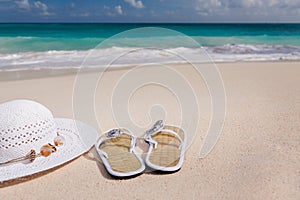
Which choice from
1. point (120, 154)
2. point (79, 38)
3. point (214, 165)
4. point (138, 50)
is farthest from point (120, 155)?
point (79, 38)

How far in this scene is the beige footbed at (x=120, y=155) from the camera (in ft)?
5.70

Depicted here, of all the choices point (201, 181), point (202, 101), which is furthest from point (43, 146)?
point (202, 101)

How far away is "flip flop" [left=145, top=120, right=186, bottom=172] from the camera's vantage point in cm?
177

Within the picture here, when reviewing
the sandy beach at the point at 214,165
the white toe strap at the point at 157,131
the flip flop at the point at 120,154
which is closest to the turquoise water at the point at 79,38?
the sandy beach at the point at 214,165

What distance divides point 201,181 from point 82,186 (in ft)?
2.19

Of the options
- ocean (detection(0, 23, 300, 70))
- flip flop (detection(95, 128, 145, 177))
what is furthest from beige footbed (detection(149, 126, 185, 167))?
ocean (detection(0, 23, 300, 70))

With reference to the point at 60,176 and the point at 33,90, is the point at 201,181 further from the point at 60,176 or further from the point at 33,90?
the point at 33,90

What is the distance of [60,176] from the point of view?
68.1 inches

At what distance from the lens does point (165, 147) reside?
6.52 ft

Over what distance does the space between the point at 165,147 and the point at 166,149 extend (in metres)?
0.04

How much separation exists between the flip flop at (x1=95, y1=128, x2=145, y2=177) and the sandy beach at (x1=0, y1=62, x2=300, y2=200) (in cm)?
5

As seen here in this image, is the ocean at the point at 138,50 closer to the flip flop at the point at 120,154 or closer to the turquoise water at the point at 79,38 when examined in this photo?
the turquoise water at the point at 79,38

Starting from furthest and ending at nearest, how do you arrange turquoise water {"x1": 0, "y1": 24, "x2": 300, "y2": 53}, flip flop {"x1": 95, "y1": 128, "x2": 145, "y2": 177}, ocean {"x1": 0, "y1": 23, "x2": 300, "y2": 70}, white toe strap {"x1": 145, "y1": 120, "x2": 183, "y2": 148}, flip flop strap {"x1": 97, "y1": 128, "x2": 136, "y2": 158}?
turquoise water {"x1": 0, "y1": 24, "x2": 300, "y2": 53}
ocean {"x1": 0, "y1": 23, "x2": 300, "y2": 70}
white toe strap {"x1": 145, "y1": 120, "x2": 183, "y2": 148}
flip flop strap {"x1": 97, "y1": 128, "x2": 136, "y2": 158}
flip flop {"x1": 95, "y1": 128, "x2": 145, "y2": 177}

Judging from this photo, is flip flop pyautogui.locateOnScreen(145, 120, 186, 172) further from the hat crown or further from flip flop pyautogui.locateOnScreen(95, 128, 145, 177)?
the hat crown
